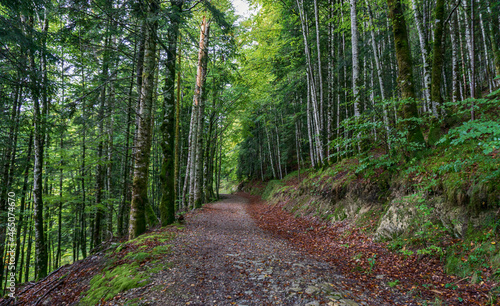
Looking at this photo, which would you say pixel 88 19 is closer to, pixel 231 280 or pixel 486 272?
pixel 231 280

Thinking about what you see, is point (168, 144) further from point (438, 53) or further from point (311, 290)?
point (438, 53)

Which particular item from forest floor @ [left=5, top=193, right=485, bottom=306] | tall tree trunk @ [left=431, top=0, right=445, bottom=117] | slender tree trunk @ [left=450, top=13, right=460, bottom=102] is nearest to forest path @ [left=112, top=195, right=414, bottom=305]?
forest floor @ [left=5, top=193, right=485, bottom=306]

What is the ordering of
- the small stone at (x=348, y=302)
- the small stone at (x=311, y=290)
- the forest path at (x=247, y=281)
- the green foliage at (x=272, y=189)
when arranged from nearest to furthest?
the small stone at (x=348, y=302), the forest path at (x=247, y=281), the small stone at (x=311, y=290), the green foliage at (x=272, y=189)

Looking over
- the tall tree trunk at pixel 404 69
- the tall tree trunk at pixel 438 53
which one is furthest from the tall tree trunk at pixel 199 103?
the tall tree trunk at pixel 438 53

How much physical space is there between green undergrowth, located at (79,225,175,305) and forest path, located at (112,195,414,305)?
0.21 m

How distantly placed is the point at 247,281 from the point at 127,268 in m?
2.41

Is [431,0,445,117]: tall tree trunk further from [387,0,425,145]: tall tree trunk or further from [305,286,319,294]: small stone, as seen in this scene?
[305,286,319,294]: small stone

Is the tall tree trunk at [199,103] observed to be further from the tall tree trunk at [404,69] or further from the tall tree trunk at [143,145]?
the tall tree trunk at [404,69]

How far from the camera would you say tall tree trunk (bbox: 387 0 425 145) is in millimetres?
6020

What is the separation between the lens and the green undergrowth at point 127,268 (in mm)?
3389

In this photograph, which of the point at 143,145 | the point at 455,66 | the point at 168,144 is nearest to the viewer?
the point at 143,145

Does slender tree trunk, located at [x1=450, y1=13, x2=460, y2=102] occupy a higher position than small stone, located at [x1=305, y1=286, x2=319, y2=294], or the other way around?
slender tree trunk, located at [x1=450, y1=13, x2=460, y2=102]

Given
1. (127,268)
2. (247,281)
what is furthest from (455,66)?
(127,268)

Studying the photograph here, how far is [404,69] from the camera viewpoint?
6.32 metres
